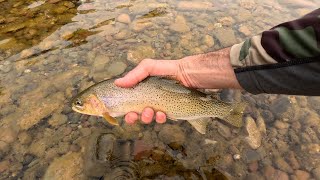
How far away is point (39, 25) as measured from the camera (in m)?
6.62

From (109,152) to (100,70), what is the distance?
1.75 meters

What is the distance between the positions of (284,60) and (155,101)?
1.60 metres

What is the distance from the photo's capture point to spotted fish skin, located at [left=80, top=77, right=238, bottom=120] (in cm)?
378

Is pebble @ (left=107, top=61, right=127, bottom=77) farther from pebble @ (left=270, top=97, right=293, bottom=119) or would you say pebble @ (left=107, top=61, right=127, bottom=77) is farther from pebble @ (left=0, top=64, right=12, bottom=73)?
pebble @ (left=270, top=97, right=293, bottom=119)

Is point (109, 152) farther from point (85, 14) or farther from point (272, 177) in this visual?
point (85, 14)

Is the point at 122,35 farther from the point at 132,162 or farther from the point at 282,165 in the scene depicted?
the point at 282,165

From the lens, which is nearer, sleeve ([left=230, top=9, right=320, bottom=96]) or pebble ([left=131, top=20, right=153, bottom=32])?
sleeve ([left=230, top=9, right=320, bottom=96])

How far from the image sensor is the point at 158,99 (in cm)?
376

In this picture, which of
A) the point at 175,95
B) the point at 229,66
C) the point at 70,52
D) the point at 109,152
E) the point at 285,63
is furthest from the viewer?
the point at 70,52

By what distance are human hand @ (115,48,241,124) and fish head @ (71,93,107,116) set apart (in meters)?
0.33

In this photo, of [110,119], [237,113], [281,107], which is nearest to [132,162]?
[110,119]

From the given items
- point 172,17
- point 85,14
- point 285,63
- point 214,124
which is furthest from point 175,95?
point 85,14

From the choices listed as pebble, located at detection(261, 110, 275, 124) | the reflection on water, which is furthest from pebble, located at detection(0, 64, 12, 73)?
pebble, located at detection(261, 110, 275, 124)

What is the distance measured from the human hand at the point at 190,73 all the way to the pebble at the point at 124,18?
9.63ft
